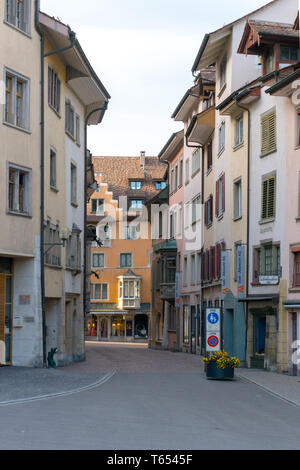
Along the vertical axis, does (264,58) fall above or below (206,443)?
above

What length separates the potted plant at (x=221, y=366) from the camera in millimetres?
25078

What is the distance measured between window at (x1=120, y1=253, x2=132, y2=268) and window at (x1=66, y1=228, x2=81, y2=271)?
44.8m

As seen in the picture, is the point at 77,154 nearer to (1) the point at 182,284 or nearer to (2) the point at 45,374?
(2) the point at 45,374

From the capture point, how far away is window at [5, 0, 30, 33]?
1072 inches

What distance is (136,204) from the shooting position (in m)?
80.4

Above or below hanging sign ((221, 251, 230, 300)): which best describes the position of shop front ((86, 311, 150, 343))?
below

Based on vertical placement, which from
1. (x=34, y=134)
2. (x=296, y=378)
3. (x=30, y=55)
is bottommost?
(x=296, y=378)

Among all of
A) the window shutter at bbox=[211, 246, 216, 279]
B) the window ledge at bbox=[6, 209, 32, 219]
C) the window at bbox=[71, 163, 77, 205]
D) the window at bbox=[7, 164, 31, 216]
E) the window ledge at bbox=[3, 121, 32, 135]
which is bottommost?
the window shutter at bbox=[211, 246, 216, 279]

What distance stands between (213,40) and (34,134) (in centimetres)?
1284

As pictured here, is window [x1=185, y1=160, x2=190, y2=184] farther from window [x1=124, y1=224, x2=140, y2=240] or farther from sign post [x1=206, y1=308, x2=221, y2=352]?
window [x1=124, y1=224, x2=140, y2=240]

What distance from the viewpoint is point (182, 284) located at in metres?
54.2

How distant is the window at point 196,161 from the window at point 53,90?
1653cm

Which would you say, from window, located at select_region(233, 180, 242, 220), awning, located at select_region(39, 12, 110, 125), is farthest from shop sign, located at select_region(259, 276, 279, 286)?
awning, located at select_region(39, 12, 110, 125)

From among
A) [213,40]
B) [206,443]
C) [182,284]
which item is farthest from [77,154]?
[206,443]
